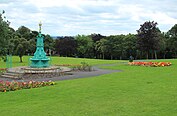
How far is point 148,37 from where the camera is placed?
66.2 metres

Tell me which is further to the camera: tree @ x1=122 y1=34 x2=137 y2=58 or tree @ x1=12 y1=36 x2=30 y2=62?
tree @ x1=122 y1=34 x2=137 y2=58

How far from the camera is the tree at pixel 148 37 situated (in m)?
65.4

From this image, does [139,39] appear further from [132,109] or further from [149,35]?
[132,109]

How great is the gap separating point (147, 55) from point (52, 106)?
210ft

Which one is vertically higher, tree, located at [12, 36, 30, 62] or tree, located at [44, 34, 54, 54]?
tree, located at [44, 34, 54, 54]

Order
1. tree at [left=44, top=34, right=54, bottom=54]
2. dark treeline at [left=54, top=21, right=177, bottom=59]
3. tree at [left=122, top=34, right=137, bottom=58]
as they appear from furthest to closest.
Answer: tree at [left=44, top=34, right=54, bottom=54] < tree at [left=122, top=34, right=137, bottom=58] < dark treeline at [left=54, top=21, right=177, bottom=59]

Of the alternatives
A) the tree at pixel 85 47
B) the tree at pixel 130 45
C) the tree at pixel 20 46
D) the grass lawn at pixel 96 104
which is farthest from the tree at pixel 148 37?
the grass lawn at pixel 96 104

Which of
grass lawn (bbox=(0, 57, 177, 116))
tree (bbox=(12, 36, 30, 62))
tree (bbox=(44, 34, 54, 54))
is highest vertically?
tree (bbox=(44, 34, 54, 54))

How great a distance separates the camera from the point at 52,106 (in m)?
10.2

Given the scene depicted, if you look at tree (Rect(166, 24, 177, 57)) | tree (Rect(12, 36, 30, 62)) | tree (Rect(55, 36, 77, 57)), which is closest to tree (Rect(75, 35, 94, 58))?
tree (Rect(55, 36, 77, 57))

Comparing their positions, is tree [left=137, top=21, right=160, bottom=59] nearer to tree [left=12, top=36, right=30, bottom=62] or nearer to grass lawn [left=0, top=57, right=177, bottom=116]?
tree [left=12, top=36, right=30, bottom=62]

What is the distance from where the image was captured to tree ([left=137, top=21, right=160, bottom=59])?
65.4 metres

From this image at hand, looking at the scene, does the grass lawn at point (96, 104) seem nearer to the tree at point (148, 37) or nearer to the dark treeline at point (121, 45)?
the dark treeline at point (121, 45)

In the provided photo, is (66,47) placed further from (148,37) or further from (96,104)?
(96,104)
